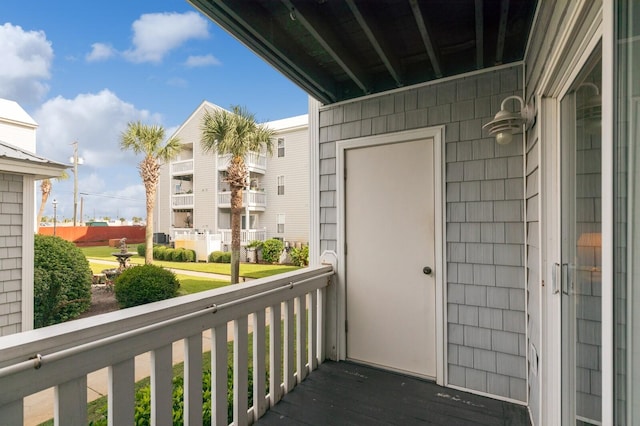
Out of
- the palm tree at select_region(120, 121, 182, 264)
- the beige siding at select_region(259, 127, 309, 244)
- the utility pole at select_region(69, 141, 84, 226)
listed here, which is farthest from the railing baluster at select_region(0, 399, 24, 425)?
the utility pole at select_region(69, 141, 84, 226)

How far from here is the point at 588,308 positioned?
48.4 inches

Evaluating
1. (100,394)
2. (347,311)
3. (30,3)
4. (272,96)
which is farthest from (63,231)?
(347,311)

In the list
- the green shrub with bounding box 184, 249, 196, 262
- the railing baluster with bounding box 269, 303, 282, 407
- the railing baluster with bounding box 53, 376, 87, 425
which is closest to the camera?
the railing baluster with bounding box 53, 376, 87, 425

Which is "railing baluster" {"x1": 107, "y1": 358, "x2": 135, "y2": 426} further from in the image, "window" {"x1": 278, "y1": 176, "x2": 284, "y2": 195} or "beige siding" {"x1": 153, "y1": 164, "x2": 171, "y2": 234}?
"beige siding" {"x1": 153, "y1": 164, "x2": 171, "y2": 234}

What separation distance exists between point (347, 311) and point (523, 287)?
149 cm

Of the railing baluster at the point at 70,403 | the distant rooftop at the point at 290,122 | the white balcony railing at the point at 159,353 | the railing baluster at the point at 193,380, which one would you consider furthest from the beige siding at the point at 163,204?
the railing baluster at the point at 70,403

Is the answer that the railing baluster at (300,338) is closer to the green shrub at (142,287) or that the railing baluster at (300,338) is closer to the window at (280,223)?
the green shrub at (142,287)

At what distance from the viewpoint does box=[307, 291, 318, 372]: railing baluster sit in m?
2.80

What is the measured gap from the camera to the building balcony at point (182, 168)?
15.7 metres

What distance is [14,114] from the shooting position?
721 cm

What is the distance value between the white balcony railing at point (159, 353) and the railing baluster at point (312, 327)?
195 mm

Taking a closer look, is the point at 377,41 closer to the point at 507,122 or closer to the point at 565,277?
the point at 507,122

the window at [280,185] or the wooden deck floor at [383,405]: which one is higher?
the window at [280,185]

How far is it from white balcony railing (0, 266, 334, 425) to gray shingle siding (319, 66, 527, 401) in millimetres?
1297
